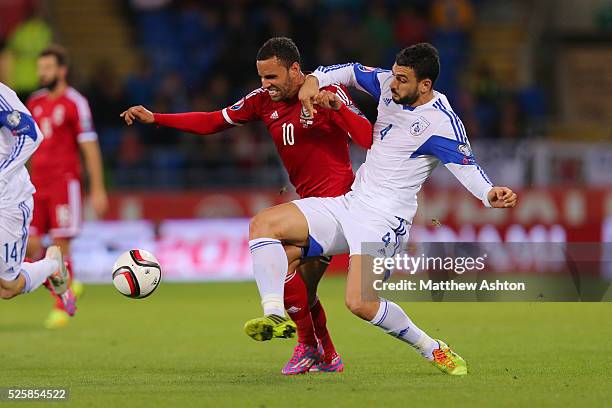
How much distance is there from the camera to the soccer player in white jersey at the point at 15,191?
816 centimetres

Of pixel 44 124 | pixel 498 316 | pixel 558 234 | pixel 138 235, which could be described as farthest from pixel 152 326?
pixel 558 234

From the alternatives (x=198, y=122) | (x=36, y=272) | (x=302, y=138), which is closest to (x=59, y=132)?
(x=36, y=272)

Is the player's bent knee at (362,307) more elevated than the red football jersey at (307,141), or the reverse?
the red football jersey at (307,141)

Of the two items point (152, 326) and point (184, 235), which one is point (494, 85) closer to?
point (184, 235)

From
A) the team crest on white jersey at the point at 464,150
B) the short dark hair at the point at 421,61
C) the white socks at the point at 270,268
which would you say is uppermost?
the short dark hair at the point at 421,61

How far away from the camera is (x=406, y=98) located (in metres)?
7.37

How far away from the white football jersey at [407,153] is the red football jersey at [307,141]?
0.22 m

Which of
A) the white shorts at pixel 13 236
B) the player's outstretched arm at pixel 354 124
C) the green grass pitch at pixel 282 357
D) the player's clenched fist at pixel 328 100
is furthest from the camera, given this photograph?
the white shorts at pixel 13 236

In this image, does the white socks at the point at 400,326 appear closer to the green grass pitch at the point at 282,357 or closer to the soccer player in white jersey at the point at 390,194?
the soccer player in white jersey at the point at 390,194

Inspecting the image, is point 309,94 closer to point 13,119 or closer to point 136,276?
point 136,276

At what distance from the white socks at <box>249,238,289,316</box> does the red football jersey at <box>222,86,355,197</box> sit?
70cm

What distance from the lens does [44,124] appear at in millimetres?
11602

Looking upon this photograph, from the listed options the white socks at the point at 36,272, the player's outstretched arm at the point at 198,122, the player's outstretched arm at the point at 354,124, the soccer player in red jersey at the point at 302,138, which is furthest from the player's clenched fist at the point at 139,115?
the white socks at the point at 36,272

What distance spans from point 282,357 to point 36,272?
1.91 metres
